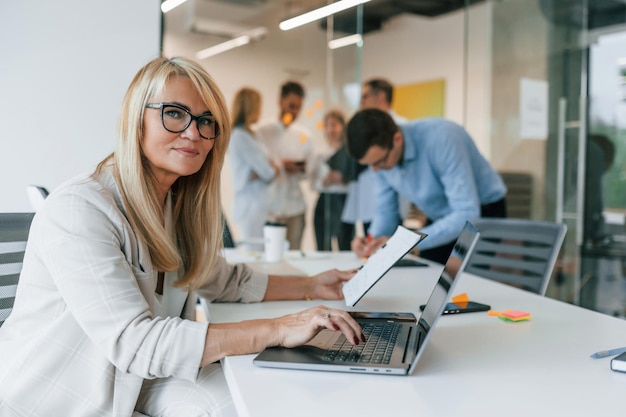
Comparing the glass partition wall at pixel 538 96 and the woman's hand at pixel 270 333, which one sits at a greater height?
the glass partition wall at pixel 538 96

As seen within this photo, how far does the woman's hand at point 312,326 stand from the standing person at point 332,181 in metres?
3.61

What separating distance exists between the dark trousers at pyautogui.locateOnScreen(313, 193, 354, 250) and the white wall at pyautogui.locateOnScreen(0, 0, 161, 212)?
2.35 metres

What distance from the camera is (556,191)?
13.6 ft

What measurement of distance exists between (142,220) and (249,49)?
3.75 metres

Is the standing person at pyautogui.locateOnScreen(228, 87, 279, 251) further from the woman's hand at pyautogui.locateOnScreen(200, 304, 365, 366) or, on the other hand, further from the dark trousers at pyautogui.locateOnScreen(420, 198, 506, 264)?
the woman's hand at pyautogui.locateOnScreen(200, 304, 365, 366)

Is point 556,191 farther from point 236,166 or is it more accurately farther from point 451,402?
point 451,402

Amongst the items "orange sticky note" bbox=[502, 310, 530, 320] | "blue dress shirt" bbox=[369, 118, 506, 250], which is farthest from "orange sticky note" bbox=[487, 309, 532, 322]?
"blue dress shirt" bbox=[369, 118, 506, 250]

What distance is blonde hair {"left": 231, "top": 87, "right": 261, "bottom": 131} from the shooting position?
458cm

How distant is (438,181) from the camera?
116 inches

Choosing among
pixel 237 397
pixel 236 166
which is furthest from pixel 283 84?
pixel 237 397

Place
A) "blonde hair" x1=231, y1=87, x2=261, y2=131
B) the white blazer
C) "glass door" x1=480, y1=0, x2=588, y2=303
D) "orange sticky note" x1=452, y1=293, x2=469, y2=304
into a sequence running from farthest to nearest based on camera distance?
"blonde hair" x1=231, y1=87, x2=261, y2=131, "glass door" x1=480, y1=0, x2=588, y2=303, "orange sticky note" x1=452, y1=293, x2=469, y2=304, the white blazer

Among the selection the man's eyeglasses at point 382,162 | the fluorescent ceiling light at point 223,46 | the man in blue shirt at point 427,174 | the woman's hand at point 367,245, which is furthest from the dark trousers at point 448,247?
the fluorescent ceiling light at point 223,46

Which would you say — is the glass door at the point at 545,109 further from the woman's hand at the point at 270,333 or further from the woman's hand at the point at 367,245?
the woman's hand at the point at 270,333

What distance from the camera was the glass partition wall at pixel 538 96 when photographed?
150 inches
